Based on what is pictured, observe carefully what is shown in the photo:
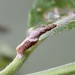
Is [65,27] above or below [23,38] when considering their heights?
above

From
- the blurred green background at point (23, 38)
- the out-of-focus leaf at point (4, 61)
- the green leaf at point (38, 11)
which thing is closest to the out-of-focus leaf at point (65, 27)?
the green leaf at point (38, 11)

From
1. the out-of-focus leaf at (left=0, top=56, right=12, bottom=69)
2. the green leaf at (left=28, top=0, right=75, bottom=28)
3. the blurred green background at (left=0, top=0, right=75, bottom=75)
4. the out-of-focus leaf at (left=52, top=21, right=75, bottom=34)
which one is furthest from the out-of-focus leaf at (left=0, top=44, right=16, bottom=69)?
the out-of-focus leaf at (left=52, top=21, right=75, bottom=34)

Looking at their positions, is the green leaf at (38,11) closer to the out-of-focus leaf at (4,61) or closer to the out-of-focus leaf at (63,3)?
the out-of-focus leaf at (63,3)

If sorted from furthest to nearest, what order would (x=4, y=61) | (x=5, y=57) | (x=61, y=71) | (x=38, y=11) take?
(x=5, y=57)
(x=4, y=61)
(x=38, y=11)
(x=61, y=71)

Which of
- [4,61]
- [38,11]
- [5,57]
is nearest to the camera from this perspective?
[38,11]

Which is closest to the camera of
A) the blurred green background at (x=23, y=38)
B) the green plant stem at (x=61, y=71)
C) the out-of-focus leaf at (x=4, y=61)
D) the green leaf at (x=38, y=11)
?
the green plant stem at (x=61, y=71)

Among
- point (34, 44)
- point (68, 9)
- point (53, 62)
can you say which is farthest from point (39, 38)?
point (53, 62)

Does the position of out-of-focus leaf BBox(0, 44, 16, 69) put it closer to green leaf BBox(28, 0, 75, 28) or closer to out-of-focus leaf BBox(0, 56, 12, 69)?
out-of-focus leaf BBox(0, 56, 12, 69)

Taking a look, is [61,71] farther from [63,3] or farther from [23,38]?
[23,38]

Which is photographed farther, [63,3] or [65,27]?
[63,3]

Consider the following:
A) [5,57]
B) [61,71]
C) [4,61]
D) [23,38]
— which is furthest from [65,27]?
[23,38]
